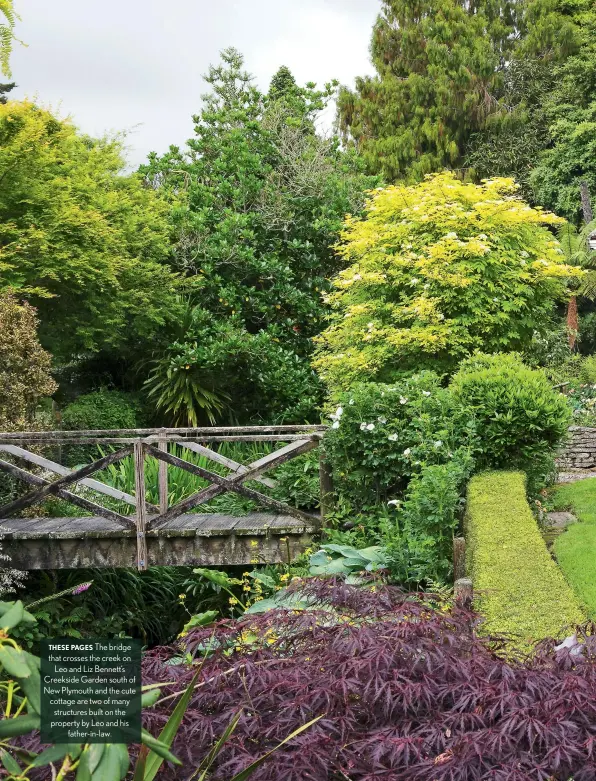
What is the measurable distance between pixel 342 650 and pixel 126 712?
3.64 ft

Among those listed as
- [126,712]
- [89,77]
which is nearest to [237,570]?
[126,712]

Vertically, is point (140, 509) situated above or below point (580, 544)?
above

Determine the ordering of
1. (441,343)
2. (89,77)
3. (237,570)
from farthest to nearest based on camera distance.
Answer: (89,77)
(441,343)
(237,570)

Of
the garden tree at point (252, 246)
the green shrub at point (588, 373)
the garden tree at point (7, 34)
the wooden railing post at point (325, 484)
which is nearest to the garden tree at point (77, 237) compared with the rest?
the garden tree at point (252, 246)

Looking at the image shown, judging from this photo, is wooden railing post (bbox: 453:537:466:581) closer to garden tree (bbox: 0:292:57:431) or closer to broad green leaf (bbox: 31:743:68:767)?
broad green leaf (bbox: 31:743:68:767)

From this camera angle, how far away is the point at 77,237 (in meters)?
12.7

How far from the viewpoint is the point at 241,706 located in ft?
7.66

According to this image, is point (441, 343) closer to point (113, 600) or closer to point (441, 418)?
point (441, 418)

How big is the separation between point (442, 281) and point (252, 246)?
636 cm

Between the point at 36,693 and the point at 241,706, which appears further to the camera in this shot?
the point at 241,706

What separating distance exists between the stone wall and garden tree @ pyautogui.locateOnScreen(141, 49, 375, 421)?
15.4 feet

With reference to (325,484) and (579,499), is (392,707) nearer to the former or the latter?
(325,484)

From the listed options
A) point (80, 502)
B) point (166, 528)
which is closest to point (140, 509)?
point (166, 528)

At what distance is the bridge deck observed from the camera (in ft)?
25.9
